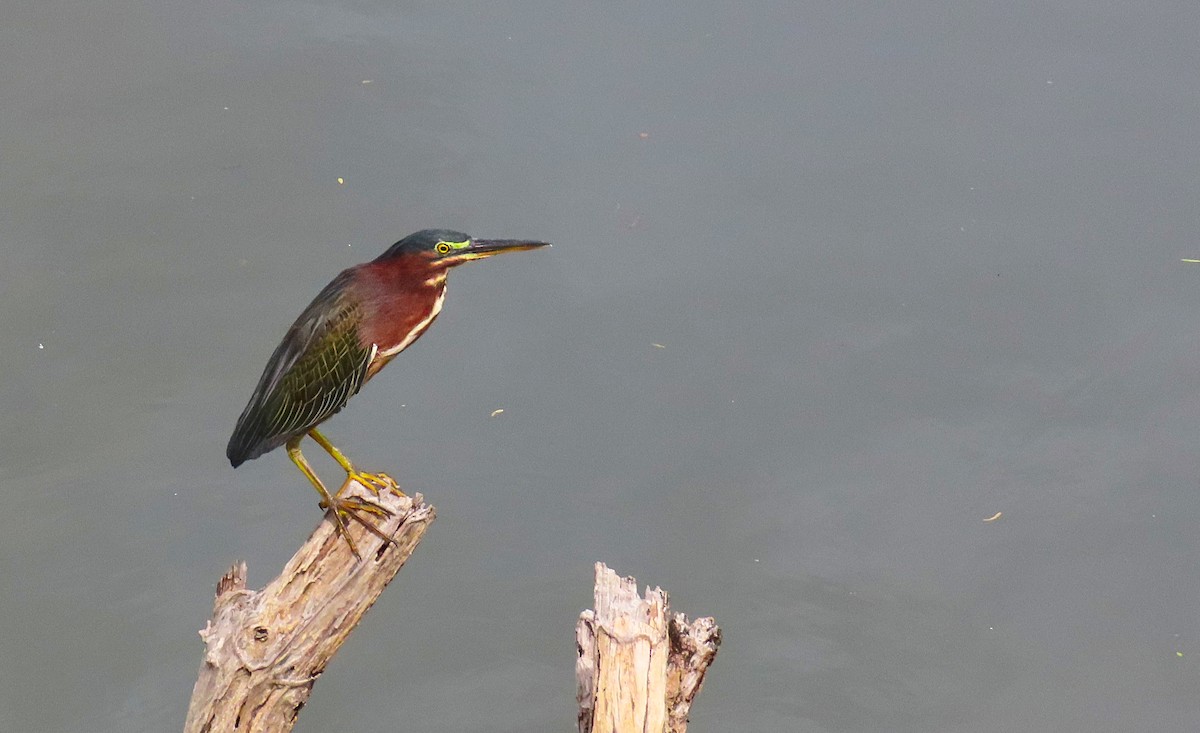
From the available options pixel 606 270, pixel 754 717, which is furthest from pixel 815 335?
pixel 754 717

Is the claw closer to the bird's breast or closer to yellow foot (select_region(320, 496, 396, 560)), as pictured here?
yellow foot (select_region(320, 496, 396, 560))

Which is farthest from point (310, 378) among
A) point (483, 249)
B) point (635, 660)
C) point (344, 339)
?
point (635, 660)

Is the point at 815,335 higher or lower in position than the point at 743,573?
higher

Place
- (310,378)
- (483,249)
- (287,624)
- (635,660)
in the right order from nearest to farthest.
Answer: (635,660)
(287,624)
(310,378)
(483,249)

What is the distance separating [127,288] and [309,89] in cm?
138

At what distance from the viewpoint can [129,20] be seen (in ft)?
21.7

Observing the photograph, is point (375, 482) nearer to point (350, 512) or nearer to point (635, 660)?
point (350, 512)

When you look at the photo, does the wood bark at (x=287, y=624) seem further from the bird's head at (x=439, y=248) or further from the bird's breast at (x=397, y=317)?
the bird's head at (x=439, y=248)

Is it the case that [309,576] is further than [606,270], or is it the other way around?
[606,270]

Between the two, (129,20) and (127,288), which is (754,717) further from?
(129,20)

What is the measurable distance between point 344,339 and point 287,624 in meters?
0.69

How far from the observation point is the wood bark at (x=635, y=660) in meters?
2.99

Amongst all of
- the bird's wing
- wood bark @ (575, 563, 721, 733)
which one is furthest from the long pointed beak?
wood bark @ (575, 563, 721, 733)

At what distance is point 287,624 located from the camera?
3.14 metres
